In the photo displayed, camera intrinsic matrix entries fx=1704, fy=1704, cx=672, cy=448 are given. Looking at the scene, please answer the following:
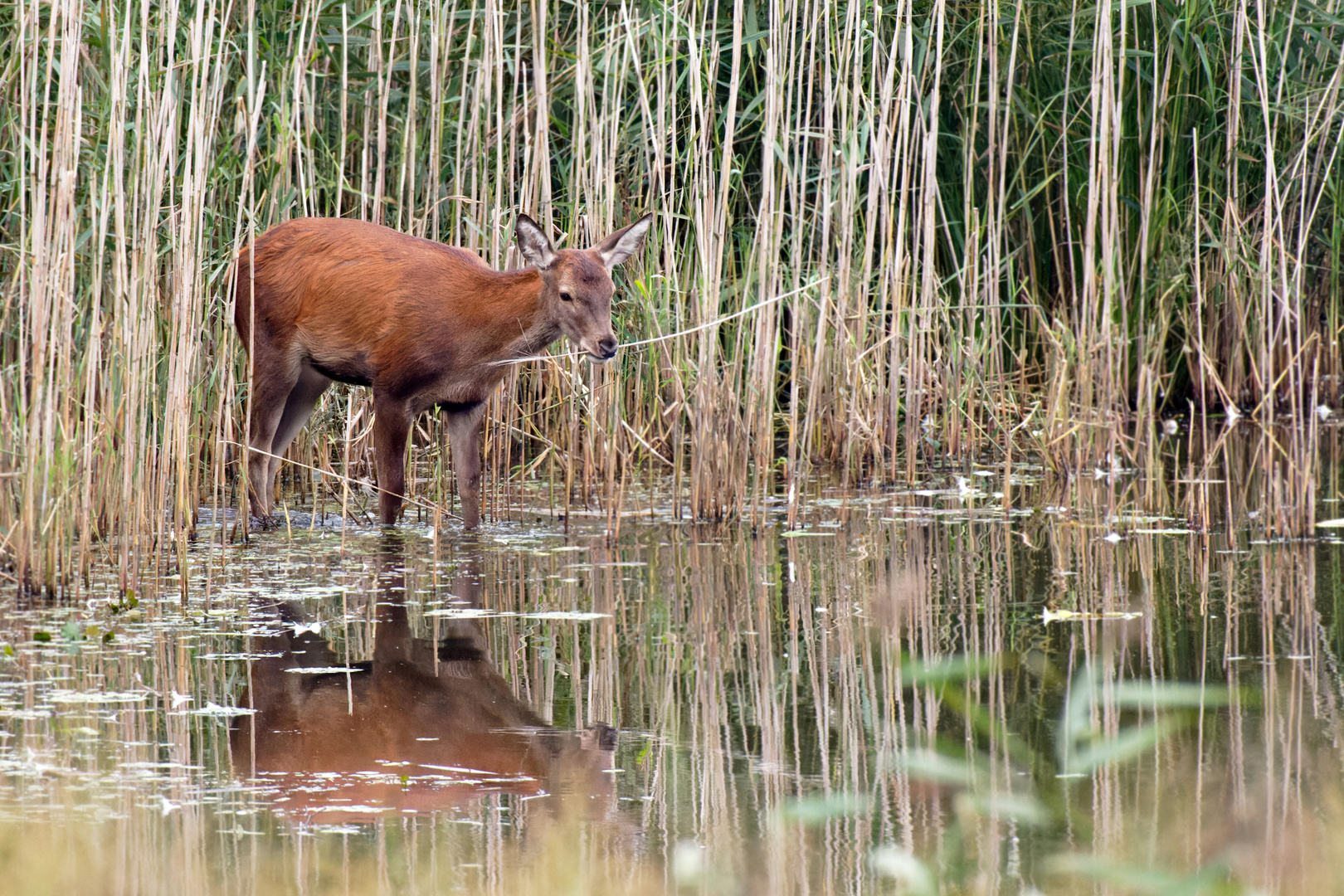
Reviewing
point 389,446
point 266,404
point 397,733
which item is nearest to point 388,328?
point 389,446

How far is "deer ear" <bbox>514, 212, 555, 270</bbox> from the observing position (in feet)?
20.6

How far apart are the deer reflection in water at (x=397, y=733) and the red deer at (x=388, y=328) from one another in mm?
2045

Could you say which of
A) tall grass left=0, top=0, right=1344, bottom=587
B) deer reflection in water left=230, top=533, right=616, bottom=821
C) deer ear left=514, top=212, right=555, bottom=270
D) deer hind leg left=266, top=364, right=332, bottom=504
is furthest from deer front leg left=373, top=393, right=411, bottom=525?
deer reflection in water left=230, top=533, right=616, bottom=821

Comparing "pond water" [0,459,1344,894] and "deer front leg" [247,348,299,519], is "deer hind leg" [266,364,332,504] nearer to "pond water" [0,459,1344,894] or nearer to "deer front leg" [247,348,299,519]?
"deer front leg" [247,348,299,519]

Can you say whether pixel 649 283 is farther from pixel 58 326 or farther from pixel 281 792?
pixel 281 792

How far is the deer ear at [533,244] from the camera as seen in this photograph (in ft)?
20.6

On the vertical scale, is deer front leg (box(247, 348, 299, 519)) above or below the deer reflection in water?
above

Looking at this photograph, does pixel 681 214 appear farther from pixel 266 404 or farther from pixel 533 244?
pixel 266 404

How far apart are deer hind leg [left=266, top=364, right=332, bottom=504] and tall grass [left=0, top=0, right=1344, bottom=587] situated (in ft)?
0.62

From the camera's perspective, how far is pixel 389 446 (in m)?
6.69

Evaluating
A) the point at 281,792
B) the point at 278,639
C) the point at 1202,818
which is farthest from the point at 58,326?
the point at 1202,818

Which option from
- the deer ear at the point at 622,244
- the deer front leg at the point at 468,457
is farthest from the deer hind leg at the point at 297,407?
the deer ear at the point at 622,244

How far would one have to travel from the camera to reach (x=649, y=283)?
6.90 m

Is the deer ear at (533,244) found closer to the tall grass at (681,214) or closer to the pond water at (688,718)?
the tall grass at (681,214)
